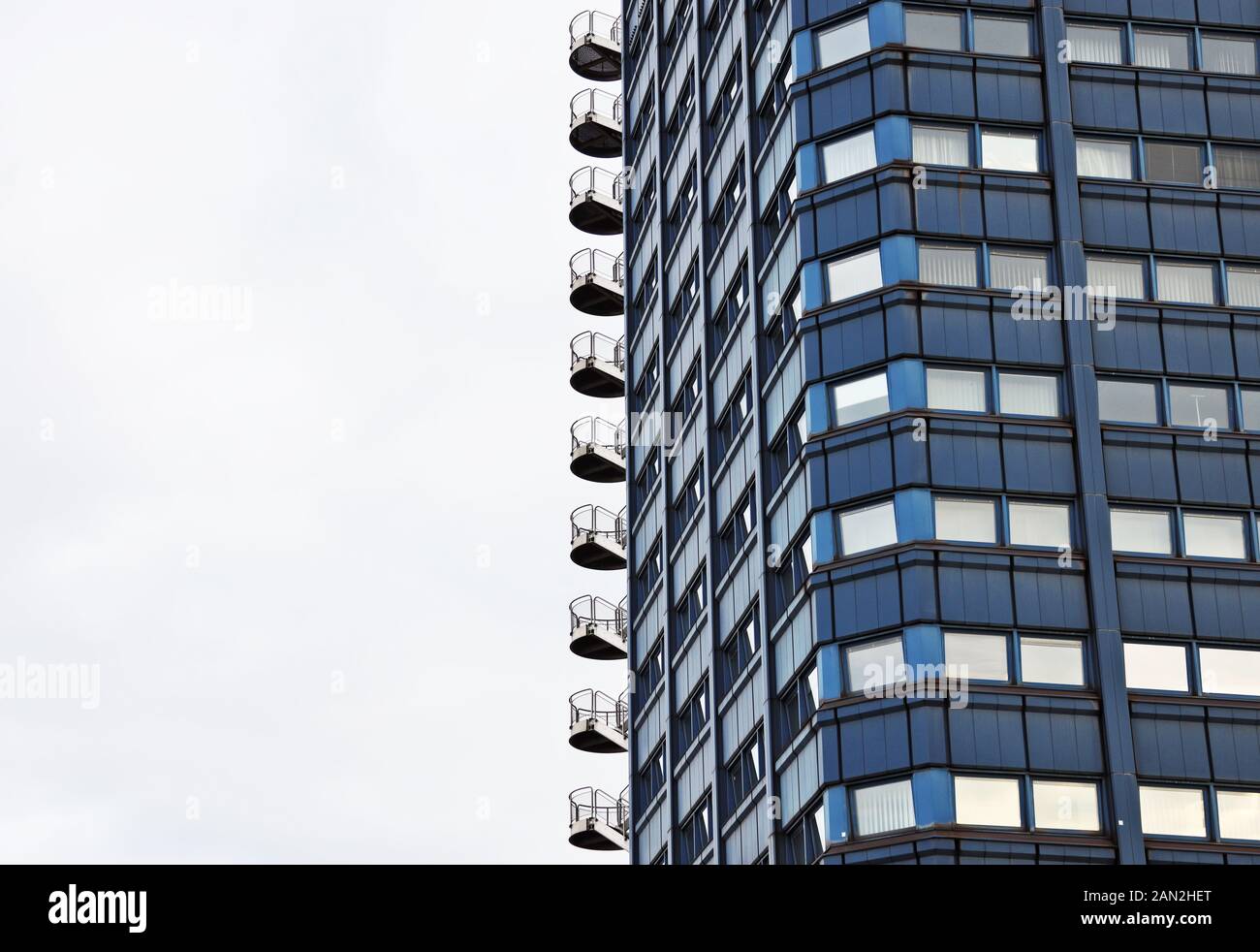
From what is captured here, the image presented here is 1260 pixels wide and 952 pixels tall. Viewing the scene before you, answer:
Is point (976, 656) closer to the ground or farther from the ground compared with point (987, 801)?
farther from the ground

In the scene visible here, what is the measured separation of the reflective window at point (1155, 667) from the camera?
64.7 metres

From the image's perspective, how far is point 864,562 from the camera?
6631 centimetres

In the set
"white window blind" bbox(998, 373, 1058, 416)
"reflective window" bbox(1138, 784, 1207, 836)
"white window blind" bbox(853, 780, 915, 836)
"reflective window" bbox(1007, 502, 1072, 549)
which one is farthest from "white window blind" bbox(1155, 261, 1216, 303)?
"white window blind" bbox(853, 780, 915, 836)

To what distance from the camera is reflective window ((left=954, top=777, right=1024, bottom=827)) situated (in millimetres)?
62312

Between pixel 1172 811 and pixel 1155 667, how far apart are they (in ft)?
13.3

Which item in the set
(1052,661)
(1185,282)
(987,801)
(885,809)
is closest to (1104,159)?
(1185,282)

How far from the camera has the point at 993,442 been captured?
67.2 metres

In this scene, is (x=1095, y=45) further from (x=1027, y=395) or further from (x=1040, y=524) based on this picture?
(x=1040, y=524)

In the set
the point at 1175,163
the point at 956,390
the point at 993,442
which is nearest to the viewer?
the point at 993,442

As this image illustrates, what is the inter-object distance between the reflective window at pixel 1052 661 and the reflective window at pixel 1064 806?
285cm
